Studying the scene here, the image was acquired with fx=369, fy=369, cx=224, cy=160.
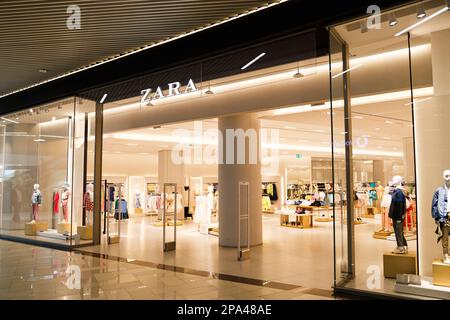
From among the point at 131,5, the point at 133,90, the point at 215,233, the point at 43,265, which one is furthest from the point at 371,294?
the point at 215,233

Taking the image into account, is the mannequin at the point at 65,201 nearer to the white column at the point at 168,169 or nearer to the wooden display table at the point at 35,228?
the wooden display table at the point at 35,228

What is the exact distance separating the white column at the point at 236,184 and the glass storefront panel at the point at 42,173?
3.48m

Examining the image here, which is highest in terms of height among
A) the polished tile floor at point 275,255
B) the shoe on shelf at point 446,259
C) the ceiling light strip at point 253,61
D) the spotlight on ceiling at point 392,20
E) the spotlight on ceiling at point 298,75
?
the spotlight on ceiling at point 298,75

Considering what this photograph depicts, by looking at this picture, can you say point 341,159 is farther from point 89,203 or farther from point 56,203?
point 56,203

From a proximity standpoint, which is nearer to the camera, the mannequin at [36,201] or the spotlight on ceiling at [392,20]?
the spotlight on ceiling at [392,20]

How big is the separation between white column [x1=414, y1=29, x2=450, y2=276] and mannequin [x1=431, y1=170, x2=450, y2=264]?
0.34 m

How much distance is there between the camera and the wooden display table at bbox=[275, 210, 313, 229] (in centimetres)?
1316

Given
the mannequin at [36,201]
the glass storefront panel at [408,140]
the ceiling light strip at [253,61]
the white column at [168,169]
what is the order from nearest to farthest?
the glass storefront panel at [408,140] < the ceiling light strip at [253,61] < the mannequin at [36,201] < the white column at [168,169]

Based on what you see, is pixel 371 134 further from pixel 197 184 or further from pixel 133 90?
pixel 197 184

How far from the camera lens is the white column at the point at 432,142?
4875 mm

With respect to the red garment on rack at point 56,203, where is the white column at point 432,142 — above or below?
above

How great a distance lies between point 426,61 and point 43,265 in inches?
276

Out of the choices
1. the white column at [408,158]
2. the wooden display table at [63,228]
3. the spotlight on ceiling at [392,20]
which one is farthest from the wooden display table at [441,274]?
the wooden display table at [63,228]

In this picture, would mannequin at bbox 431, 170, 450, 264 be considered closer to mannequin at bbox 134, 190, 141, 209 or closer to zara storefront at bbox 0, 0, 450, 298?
zara storefront at bbox 0, 0, 450, 298
